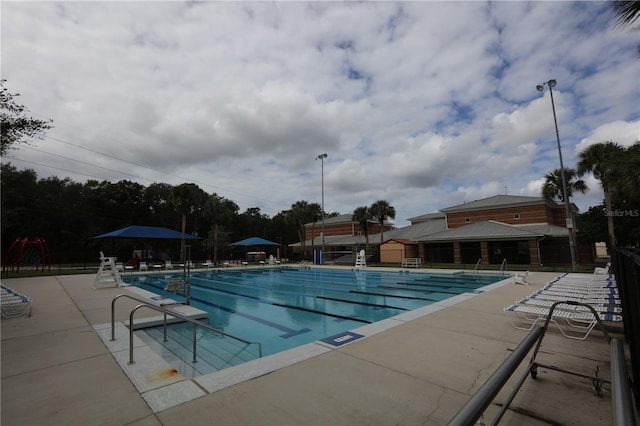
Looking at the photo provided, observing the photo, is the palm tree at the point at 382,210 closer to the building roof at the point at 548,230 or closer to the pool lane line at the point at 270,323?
the building roof at the point at 548,230

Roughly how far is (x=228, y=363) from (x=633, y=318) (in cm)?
574

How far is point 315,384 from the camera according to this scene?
3.57 metres

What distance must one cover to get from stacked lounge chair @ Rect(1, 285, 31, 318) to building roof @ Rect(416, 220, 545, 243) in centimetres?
2955

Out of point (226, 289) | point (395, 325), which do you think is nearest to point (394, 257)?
point (226, 289)

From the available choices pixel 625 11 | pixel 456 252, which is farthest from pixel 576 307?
pixel 456 252

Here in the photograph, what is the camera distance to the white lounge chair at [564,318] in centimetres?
508

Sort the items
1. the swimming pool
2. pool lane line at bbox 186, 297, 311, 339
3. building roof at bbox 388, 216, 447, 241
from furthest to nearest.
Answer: building roof at bbox 388, 216, 447, 241, pool lane line at bbox 186, 297, 311, 339, the swimming pool

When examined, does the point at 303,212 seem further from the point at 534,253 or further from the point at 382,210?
the point at 534,253

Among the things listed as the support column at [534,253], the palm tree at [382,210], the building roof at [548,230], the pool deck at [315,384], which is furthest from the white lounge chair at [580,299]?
the palm tree at [382,210]

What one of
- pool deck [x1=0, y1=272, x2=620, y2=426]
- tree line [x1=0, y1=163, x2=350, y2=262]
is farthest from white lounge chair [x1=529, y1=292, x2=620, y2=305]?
tree line [x1=0, y1=163, x2=350, y2=262]

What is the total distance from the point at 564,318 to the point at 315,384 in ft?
18.0

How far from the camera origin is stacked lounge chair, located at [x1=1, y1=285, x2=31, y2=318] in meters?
7.32

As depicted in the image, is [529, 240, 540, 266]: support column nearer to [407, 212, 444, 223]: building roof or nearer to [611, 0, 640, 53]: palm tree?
[407, 212, 444, 223]: building roof

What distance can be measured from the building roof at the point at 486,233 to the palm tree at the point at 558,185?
150 inches
